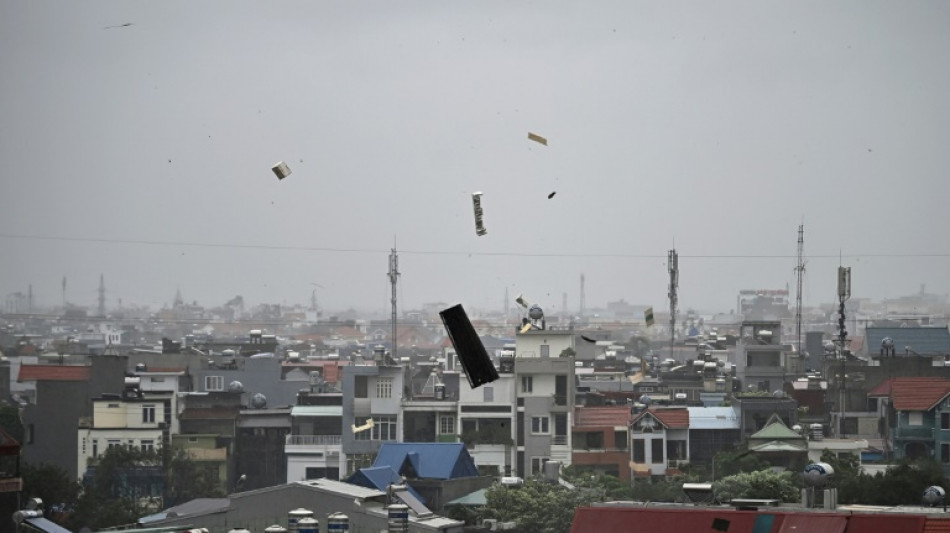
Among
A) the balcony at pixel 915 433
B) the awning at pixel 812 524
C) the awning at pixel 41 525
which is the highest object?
the awning at pixel 812 524

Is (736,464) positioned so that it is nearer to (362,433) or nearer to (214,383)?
(362,433)

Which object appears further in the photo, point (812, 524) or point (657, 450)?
point (657, 450)

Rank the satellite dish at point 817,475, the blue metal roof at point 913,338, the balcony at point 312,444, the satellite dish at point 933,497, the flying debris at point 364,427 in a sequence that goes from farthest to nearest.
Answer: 1. the blue metal roof at point 913,338
2. the flying debris at point 364,427
3. the balcony at point 312,444
4. the satellite dish at point 933,497
5. the satellite dish at point 817,475

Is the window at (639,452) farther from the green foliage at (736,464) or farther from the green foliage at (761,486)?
the green foliage at (761,486)

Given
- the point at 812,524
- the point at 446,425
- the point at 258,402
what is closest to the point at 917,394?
the point at 446,425

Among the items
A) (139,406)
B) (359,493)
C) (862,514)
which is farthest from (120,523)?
(862,514)

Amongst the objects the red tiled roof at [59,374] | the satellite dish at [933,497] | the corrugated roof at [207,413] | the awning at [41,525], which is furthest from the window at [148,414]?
the satellite dish at [933,497]

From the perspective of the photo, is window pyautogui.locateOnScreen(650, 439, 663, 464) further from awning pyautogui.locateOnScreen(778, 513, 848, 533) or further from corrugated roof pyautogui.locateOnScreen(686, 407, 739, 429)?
awning pyautogui.locateOnScreen(778, 513, 848, 533)
